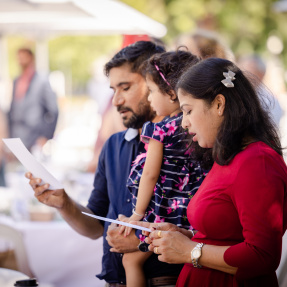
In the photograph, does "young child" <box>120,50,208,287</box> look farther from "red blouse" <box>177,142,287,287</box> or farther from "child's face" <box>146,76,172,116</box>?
"red blouse" <box>177,142,287,287</box>

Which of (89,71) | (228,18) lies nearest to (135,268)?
(228,18)

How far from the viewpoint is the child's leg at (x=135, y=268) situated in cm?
243

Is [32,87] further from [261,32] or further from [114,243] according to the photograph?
[261,32]

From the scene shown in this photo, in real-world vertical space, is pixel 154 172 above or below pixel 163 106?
below

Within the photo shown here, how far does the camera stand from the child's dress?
243 centimetres

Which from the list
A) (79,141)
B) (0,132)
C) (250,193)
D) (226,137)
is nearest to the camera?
(250,193)

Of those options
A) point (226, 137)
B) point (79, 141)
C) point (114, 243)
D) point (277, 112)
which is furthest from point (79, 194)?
point (79, 141)

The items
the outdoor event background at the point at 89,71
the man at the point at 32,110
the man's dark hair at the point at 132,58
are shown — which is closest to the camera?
the man's dark hair at the point at 132,58

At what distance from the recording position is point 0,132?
577 cm

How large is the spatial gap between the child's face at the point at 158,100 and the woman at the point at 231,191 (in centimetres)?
39

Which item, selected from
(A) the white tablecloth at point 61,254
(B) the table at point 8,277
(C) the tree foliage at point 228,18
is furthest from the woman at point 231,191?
(C) the tree foliage at point 228,18

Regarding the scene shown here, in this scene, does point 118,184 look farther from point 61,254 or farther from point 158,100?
point 61,254

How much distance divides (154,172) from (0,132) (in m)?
3.65

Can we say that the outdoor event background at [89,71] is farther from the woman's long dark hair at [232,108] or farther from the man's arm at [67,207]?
the man's arm at [67,207]
